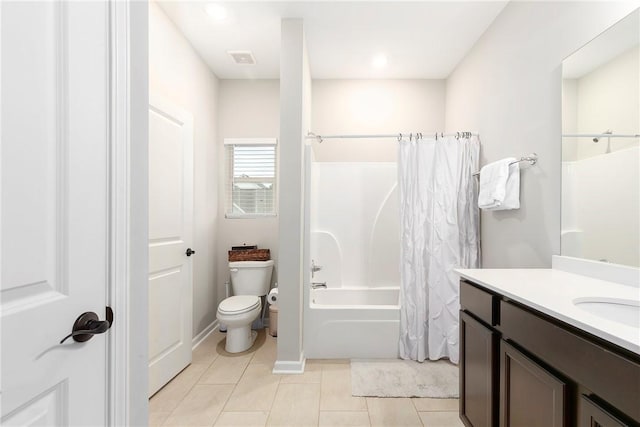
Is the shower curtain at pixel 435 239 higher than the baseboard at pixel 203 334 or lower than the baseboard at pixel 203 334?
higher

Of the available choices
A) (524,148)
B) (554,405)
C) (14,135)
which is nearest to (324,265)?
(524,148)

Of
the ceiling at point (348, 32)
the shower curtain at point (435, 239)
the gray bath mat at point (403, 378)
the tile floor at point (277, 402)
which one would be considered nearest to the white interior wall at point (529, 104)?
the shower curtain at point (435, 239)

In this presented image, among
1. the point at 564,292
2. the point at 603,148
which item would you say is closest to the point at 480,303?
the point at 564,292

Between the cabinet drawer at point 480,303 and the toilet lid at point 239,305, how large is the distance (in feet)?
5.59

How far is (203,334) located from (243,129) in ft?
7.16

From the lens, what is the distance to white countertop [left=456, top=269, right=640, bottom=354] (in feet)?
2.55

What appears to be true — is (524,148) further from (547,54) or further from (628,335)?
(628,335)

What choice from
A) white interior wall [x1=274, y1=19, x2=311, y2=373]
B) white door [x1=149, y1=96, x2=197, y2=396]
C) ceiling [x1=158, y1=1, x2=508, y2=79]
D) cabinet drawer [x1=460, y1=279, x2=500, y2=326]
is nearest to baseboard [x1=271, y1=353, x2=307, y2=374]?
white interior wall [x1=274, y1=19, x2=311, y2=373]

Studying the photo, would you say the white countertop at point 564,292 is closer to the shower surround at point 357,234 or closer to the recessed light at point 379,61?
the shower surround at point 357,234

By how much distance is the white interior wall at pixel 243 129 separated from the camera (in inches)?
129

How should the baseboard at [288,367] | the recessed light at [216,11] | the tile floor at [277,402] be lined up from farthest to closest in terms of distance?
the baseboard at [288,367], the recessed light at [216,11], the tile floor at [277,402]

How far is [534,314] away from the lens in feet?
3.46

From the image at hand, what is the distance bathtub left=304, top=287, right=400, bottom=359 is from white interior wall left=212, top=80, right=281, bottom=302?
1.02 metres

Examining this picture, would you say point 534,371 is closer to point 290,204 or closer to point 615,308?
point 615,308
